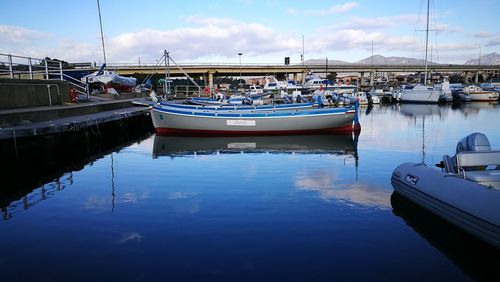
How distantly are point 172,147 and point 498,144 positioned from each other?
638 inches

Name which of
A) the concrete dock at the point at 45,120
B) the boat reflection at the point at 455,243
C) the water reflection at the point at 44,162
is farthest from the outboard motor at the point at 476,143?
the concrete dock at the point at 45,120

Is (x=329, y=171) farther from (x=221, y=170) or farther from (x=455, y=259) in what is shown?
(x=455, y=259)

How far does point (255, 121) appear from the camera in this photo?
21234 mm

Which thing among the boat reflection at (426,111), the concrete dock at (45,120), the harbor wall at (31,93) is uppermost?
the harbor wall at (31,93)

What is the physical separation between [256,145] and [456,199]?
12154mm

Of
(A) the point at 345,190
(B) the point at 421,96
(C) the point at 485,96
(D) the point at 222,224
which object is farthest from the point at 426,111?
(D) the point at 222,224

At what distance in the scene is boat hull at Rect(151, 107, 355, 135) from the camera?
69.8ft

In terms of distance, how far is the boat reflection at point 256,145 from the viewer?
55.0 feet

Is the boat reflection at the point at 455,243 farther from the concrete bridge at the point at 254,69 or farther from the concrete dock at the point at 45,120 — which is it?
the concrete bridge at the point at 254,69

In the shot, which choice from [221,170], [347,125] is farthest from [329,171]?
[347,125]

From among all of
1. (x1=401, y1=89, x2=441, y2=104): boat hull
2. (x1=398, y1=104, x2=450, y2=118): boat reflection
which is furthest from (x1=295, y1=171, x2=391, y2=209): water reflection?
(x1=401, y1=89, x2=441, y2=104): boat hull

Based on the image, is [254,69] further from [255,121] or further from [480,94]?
[255,121]

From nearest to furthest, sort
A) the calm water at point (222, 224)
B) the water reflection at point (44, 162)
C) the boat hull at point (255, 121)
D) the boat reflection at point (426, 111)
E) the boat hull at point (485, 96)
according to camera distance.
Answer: the calm water at point (222, 224) → the water reflection at point (44, 162) → the boat hull at point (255, 121) → the boat reflection at point (426, 111) → the boat hull at point (485, 96)

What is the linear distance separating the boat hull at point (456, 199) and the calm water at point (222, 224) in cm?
37
